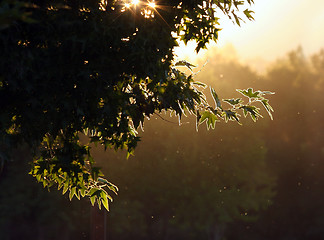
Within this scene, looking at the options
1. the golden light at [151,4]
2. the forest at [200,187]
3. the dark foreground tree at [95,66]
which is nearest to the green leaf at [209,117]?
the dark foreground tree at [95,66]

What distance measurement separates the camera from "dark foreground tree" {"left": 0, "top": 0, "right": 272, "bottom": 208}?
798 centimetres

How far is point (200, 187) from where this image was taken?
155ft

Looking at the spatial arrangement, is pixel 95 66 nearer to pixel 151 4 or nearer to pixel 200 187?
pixel 151 4

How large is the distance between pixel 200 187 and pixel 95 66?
1561 inches

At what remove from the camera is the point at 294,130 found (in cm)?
5447

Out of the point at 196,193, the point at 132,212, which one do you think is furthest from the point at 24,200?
the point at 196,193

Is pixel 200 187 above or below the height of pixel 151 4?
above

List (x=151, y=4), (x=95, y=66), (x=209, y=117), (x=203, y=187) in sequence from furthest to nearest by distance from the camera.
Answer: (x=203, y=187) < (x=209, y=117) < (x=151, y=4) < (x=95, y=66)

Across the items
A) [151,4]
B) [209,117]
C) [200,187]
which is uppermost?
[200,187]

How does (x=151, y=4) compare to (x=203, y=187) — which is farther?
(x=203, y=187)

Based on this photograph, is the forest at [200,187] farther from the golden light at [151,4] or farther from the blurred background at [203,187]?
the golden light at [151,4]

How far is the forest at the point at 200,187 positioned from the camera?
46.8 meters

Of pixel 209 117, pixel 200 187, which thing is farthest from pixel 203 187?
pixel 209 117

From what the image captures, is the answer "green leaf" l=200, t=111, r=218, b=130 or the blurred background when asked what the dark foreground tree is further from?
the blurred background
